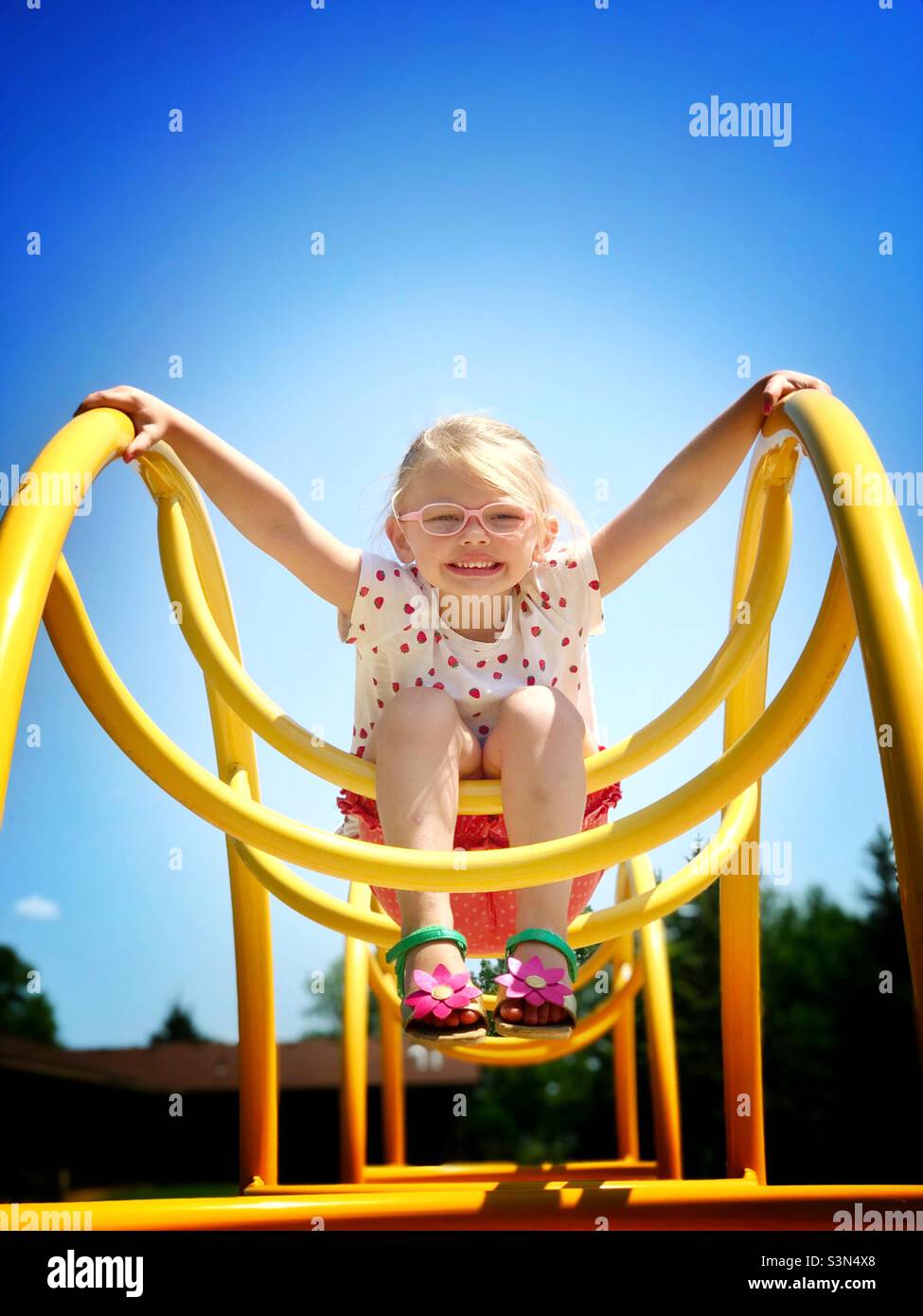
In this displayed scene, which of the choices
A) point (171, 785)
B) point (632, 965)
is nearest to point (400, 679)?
point (171, 785)

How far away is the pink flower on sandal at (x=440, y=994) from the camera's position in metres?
1.90

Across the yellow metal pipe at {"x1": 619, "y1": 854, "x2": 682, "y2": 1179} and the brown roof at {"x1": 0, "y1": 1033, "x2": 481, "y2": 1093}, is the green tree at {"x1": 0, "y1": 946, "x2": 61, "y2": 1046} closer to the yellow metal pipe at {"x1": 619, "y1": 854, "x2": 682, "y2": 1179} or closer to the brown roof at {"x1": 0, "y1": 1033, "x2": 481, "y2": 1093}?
the brown roof at {"x1": 0, "y1": 1033, "x2": 481, "y2": 1093}

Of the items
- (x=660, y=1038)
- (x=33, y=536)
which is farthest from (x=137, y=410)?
(x=660, y=1038)

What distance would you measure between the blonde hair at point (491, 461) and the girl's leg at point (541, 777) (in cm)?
44

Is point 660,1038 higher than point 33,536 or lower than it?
lower

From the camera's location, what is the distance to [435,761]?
2227 mm

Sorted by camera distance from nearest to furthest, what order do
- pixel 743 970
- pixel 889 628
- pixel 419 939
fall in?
pixel 889 628 → pixel 419 939 → pixel 743 970

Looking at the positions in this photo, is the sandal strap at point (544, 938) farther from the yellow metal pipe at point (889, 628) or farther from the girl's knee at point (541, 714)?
the yellow metal pipe at point (889, 628)

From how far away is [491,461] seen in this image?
2465 mm

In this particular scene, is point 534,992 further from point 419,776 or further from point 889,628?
point 889,628

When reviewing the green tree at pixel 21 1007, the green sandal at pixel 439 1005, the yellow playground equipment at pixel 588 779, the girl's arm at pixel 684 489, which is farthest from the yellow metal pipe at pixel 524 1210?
the green tree at pixel 21 1007

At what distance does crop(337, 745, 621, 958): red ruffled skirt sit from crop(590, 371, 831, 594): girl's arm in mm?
513

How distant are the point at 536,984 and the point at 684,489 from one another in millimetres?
1085

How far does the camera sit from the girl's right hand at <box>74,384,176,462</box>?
6.95 feet
